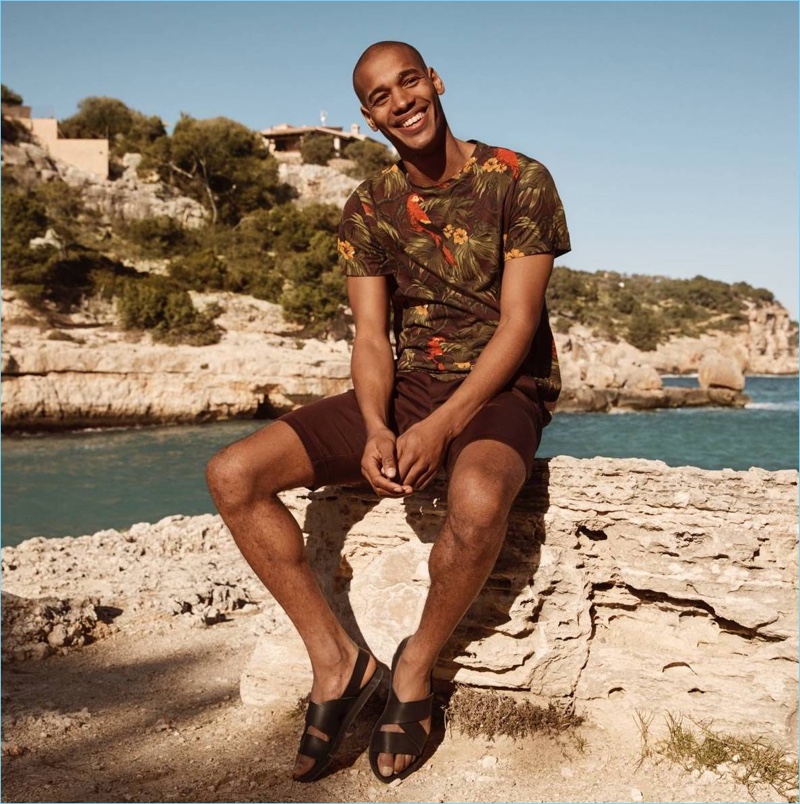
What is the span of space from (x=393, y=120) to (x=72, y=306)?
28452 mm

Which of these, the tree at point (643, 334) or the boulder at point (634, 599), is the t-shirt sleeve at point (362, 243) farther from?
the tree at point (643, 334)

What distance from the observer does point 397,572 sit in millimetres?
2982

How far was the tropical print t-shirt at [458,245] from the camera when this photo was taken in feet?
8.88

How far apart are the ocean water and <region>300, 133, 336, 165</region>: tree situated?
109ft

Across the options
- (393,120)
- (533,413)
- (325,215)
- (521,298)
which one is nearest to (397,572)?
(533,413)

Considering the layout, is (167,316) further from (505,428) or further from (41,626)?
(505,428)

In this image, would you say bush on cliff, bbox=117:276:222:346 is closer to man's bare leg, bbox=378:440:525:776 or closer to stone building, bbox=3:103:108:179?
stone building, bbox=3:103:108:179

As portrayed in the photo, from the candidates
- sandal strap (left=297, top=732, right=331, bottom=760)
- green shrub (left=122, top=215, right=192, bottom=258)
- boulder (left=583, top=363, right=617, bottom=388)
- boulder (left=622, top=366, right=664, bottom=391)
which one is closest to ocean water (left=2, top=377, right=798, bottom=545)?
boulder (left=622, top=366, right=664, bottom=391)

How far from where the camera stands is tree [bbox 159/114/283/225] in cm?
4484

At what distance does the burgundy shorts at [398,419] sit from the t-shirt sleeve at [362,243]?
1.44 ft

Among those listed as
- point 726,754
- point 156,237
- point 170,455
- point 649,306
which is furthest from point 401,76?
point 649,306

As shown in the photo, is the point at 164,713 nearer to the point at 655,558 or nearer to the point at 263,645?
the point at 263,645

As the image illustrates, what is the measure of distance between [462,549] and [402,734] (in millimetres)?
641

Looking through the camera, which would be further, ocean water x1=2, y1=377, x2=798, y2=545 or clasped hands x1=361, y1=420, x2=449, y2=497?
ocean water x1=2, y1=377, x2=798, y2=545
